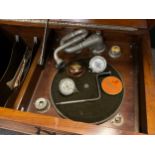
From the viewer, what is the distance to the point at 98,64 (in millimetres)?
855

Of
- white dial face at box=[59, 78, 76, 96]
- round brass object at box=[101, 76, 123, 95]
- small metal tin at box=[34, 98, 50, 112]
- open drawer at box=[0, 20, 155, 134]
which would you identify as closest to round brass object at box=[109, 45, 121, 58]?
open drawer at box=[0, 20, 155, 134]

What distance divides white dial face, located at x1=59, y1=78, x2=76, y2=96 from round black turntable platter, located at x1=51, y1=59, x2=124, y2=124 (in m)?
0.01

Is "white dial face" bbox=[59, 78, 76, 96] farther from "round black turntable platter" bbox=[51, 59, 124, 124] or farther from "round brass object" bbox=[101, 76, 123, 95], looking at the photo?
"round brass object" bbox=[101, 76, 123, 95]

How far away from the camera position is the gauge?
848 mm

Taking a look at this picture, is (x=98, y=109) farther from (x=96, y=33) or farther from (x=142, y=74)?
(x=96, y=33)

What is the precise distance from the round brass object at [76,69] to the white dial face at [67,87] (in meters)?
0.04

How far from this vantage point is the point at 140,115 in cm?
73

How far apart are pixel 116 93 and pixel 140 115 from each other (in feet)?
0.41

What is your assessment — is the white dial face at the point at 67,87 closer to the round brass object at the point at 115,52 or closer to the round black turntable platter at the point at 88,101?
the round black turntable platter at the point at 88,101

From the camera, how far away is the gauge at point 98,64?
0.85 meters

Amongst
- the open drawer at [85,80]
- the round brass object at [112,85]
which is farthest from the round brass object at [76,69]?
the round brass object at [112,85]

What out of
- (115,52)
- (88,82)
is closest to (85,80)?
(88,82)
